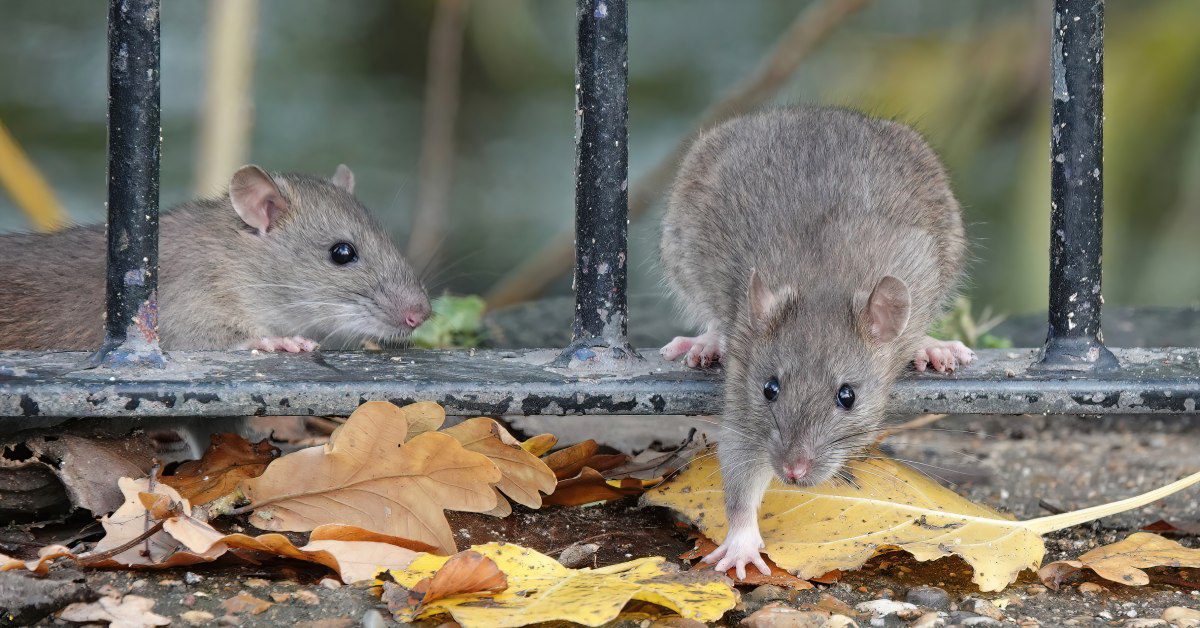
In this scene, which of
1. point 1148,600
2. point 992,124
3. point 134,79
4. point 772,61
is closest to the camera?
point 1148,600

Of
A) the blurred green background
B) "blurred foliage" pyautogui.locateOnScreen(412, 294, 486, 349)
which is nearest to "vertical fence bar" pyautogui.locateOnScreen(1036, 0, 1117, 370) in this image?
"blurred foliage" pyautogui.locateOnScreen(412, 294, 486, 349)

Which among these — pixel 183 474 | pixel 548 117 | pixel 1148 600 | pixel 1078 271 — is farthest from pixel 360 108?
pixel 1148 600

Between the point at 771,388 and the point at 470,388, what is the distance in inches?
26.9

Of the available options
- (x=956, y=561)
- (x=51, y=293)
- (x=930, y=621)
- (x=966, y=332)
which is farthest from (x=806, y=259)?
(x=51, y=293)

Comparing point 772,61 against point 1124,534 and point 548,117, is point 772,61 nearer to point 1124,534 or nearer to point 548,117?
point 548,117

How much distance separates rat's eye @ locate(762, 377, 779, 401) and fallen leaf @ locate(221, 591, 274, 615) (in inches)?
48.3

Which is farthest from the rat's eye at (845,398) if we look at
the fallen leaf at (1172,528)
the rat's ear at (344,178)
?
the rat's ear at (344,178)

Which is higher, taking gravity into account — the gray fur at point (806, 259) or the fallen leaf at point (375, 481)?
the gray fur at point (806, 259)

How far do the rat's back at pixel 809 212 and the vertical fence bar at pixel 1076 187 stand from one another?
0.41 meters

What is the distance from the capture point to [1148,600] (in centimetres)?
275

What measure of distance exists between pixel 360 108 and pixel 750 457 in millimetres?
4541

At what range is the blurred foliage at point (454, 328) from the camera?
4.93 meters

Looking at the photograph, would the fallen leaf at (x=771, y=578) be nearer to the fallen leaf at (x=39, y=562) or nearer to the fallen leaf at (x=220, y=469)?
the fallen leaf at (x=220, y=469)

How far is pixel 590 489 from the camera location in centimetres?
329
